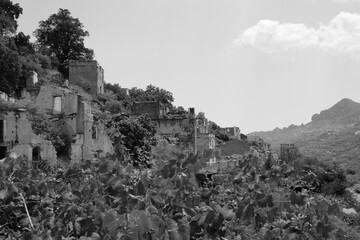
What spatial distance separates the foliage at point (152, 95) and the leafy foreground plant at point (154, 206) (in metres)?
53.1

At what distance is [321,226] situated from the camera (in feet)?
9.34

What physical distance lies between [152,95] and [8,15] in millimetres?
22910

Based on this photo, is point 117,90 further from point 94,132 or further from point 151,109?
point 94,132

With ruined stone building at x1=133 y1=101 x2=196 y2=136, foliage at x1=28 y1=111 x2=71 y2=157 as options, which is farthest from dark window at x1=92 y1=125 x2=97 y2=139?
ruined stone building at x1=133 y1=101 x2=196 y2=136

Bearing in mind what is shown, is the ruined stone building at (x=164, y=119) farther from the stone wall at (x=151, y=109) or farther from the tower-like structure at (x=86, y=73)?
the tower-like structure at (x=86, y=73)

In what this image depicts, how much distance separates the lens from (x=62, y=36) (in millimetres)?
55312

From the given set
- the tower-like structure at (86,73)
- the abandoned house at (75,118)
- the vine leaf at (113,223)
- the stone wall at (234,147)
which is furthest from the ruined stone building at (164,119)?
the vine leaf at (113,223)

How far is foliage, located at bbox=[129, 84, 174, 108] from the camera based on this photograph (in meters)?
57.8

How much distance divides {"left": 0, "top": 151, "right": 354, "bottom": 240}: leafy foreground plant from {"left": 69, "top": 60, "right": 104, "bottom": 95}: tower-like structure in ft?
153

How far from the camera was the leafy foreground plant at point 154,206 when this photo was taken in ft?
8.03

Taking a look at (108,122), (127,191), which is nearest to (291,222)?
(127,191)

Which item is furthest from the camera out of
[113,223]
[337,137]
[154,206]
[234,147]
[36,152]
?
[337,137]

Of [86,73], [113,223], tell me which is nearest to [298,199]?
[113,223]

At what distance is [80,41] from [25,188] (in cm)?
5517
